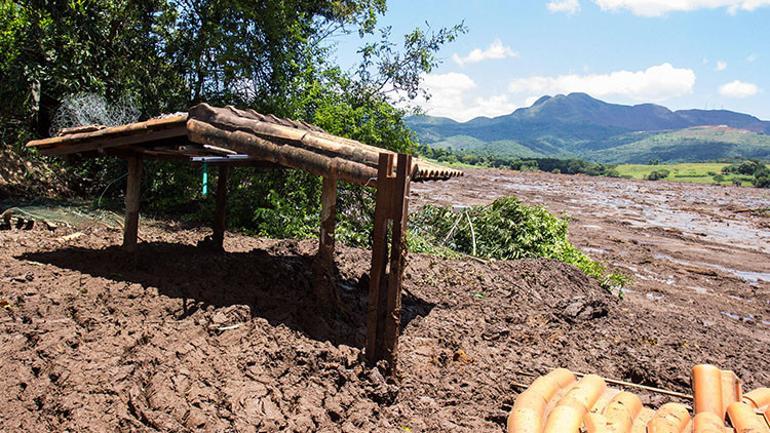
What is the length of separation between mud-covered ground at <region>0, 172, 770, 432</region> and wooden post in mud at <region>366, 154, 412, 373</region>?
0.25 metres

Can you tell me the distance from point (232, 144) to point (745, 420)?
198 inches

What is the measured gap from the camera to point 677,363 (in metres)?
7.02

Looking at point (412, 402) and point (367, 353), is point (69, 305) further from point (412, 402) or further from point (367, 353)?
point (412, 402)

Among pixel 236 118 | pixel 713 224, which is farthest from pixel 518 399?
pixel 713 224

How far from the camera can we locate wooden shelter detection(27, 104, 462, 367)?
15.9 feet

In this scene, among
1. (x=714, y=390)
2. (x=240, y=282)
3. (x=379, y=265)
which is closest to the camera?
(x=379, y=265)

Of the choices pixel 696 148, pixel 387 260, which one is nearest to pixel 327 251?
pixel 387 260

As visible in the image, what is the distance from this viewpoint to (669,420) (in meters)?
4.66

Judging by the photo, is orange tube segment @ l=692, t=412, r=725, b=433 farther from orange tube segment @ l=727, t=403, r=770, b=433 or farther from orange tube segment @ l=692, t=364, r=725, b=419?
orange tube segment @ l=692, t=364, r=725, b=419

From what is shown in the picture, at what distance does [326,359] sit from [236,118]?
8.35 feet

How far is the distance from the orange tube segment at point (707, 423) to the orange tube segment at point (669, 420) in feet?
0.30

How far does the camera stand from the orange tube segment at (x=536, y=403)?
438 centimetres

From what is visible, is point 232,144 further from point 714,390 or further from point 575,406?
point 714,390

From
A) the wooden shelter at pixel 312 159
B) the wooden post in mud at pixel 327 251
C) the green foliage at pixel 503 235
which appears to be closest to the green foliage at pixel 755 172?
the green foliage at pixel 503 235
